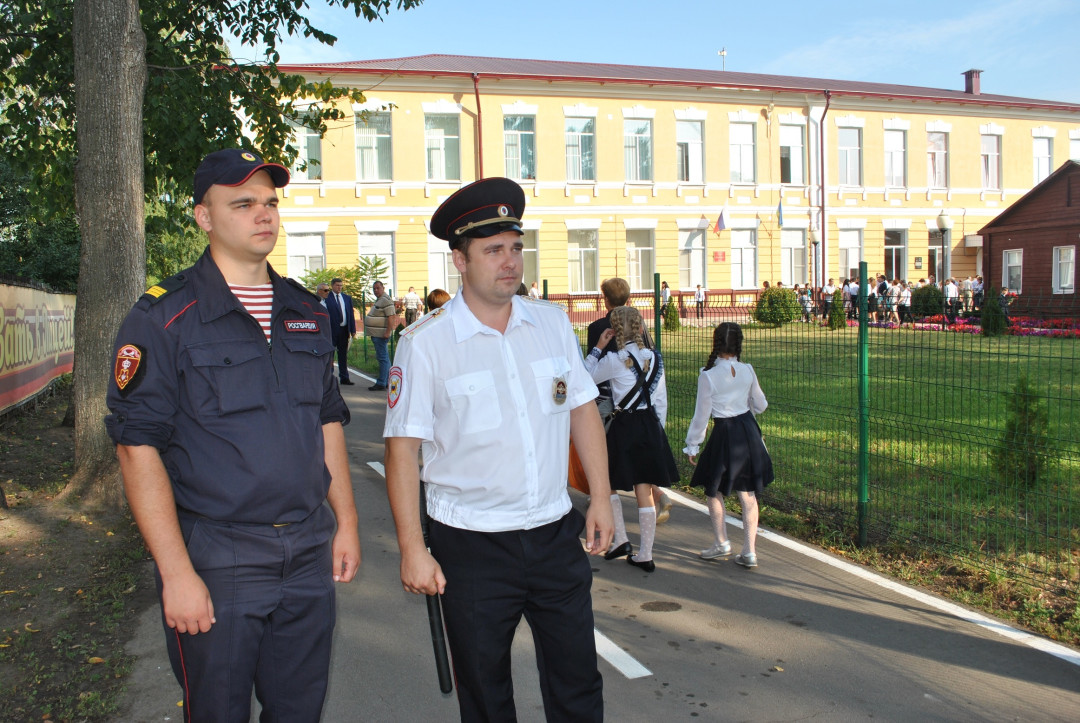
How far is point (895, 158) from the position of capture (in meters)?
38.4

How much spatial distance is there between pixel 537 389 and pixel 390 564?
3.58 m

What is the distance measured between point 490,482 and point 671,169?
34.2m

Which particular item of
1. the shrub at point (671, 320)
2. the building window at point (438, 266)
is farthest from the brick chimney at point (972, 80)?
the shrub at point (671, 320)

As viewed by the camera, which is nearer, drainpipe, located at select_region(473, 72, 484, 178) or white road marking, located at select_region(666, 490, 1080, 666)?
white road marking, located at select_region(666, 490, 1080, 666)

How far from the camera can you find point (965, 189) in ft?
130

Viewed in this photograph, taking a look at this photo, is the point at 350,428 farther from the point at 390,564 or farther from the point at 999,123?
the point at 999,123

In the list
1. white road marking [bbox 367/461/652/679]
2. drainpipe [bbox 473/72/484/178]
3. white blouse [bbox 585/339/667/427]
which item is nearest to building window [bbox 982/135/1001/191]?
drainpipe [bbox 473/72/484/178]

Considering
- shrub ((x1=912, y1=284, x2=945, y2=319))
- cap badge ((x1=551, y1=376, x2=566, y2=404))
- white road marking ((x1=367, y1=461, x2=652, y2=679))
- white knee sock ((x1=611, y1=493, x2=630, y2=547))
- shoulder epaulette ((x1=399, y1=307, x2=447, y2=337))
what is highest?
shrub ((x1=912, y1=284, x2=945, y2=319))

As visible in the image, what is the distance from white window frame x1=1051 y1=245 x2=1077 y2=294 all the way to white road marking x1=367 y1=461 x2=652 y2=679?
102ft

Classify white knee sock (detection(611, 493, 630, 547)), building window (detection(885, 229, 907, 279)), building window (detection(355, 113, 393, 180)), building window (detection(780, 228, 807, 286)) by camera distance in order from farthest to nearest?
1. building window (detection(885, 229, 907, 279))
2. building window (detection(780, 228, 807, 286))
3. building window (detection(355, 113, 393, 180))
4. white knee sock (detection(611, 493, 630, 547))

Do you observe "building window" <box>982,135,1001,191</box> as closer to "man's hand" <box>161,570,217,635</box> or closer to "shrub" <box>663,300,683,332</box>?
"shrub" <box>663,300,683,332</box>

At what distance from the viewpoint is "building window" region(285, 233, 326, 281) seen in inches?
1260

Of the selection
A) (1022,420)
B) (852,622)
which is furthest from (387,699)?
(1022,420)

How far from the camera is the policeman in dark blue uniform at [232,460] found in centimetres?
228
